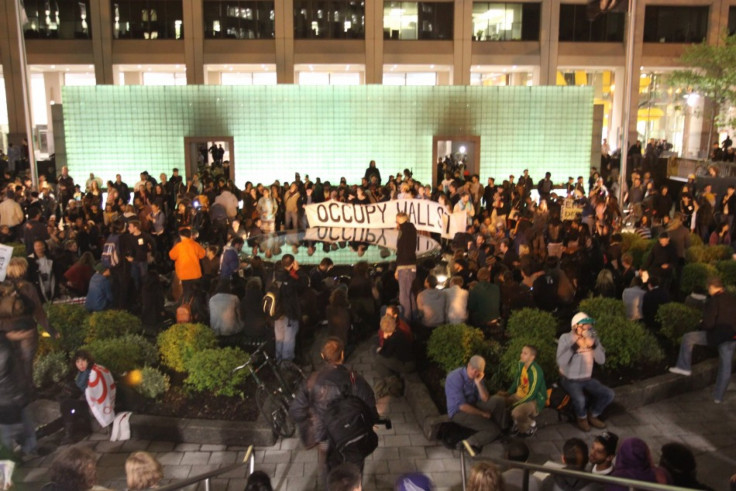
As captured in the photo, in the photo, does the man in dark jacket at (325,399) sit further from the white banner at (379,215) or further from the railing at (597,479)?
the white banner at (379,215)

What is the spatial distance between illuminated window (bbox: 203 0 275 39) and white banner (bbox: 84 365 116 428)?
29.8m

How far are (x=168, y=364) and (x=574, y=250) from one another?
7.53 m

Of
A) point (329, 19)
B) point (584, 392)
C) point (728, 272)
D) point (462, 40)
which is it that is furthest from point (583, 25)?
point (584, 392)

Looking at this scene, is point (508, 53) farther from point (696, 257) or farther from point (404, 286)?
point (404, 286)

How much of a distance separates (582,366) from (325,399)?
3493mm

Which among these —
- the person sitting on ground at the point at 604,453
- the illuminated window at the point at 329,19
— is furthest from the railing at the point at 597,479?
the illuminated window at the point at 329,19

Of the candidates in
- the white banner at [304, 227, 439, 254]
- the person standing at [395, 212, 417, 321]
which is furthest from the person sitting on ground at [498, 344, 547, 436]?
the white banner at [304, 227, 439, 254]

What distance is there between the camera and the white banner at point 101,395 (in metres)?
A: 7.99

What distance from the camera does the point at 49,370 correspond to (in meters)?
9.34

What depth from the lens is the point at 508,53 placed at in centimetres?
3703

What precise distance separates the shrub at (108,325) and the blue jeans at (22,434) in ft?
7.52

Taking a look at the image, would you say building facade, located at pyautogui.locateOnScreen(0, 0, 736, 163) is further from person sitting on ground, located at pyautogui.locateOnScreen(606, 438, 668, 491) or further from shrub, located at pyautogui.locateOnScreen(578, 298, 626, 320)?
person sitting on ground, located at pyautogui.locateOnScreen(606, 438, 668, 491)

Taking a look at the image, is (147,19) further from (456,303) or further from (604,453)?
(604,453)

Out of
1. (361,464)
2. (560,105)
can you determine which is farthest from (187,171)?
(361,464)
